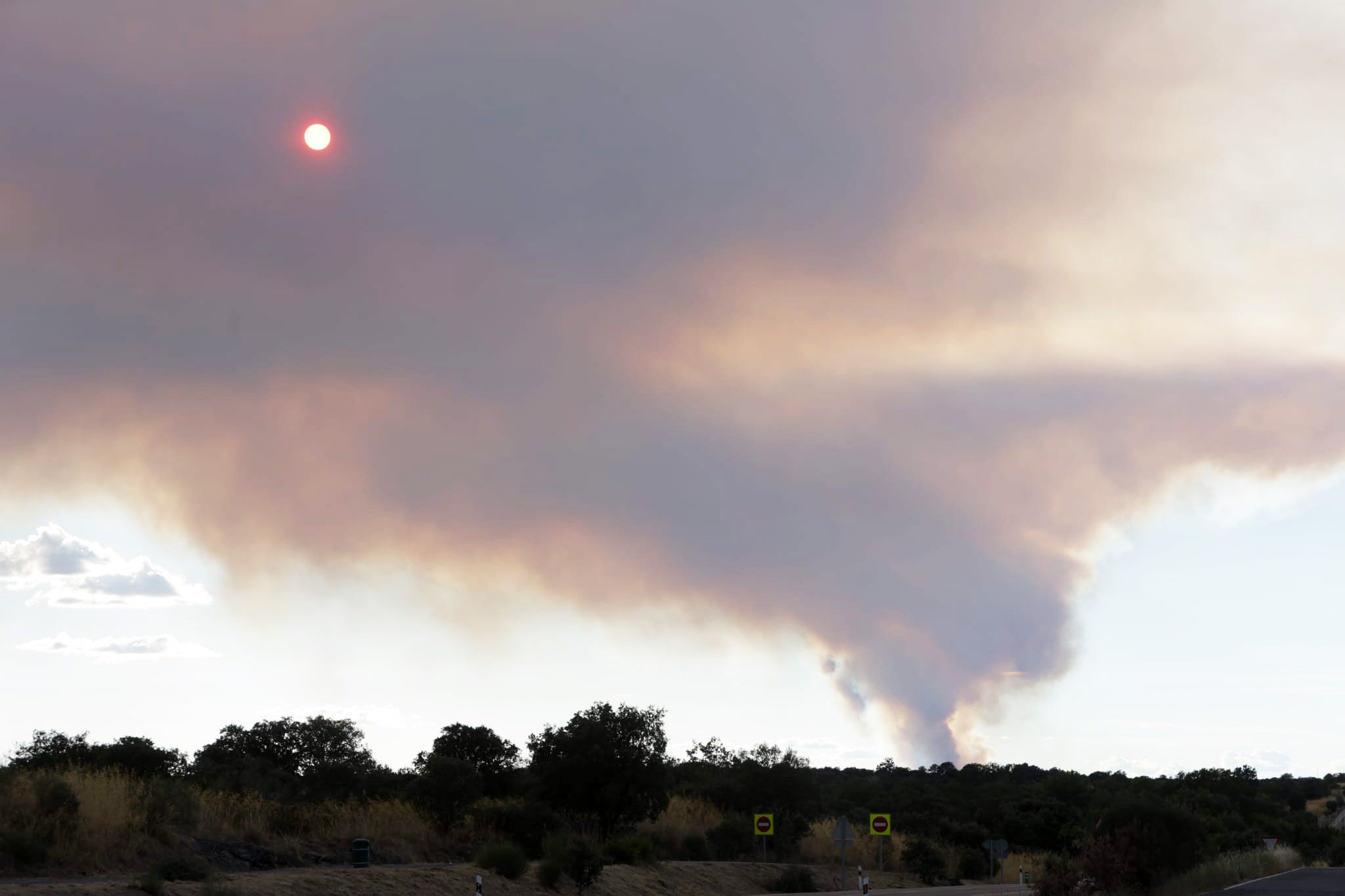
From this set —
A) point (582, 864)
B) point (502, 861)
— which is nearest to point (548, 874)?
point (582, 864)

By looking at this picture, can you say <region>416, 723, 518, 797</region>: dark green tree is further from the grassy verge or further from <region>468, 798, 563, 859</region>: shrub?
the grassy verge

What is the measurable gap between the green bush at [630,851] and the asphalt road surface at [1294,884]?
19.6 m

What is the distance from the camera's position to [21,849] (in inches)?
1145

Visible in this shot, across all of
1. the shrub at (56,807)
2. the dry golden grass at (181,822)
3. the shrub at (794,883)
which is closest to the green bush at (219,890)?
the dry golden grass at (181,822)

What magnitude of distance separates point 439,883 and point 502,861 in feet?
12.2

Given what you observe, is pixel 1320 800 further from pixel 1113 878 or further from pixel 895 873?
pixel 1113 878

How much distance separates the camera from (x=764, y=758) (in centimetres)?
6912

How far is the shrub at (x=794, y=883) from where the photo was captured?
167 ft

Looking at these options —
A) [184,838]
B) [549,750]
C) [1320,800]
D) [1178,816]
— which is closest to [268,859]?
[184,838]

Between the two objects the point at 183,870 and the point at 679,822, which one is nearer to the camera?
the point at 183,870

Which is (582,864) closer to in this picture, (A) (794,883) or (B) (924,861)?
(A) (794,883)

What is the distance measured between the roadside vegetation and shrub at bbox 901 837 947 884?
11 centimetres

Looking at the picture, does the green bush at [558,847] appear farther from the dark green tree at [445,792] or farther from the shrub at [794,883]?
the shrub at [794,883]

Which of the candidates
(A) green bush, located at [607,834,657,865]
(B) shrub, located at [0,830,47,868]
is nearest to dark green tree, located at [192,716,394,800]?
(A) green bush, located at [607,834,657,865]
